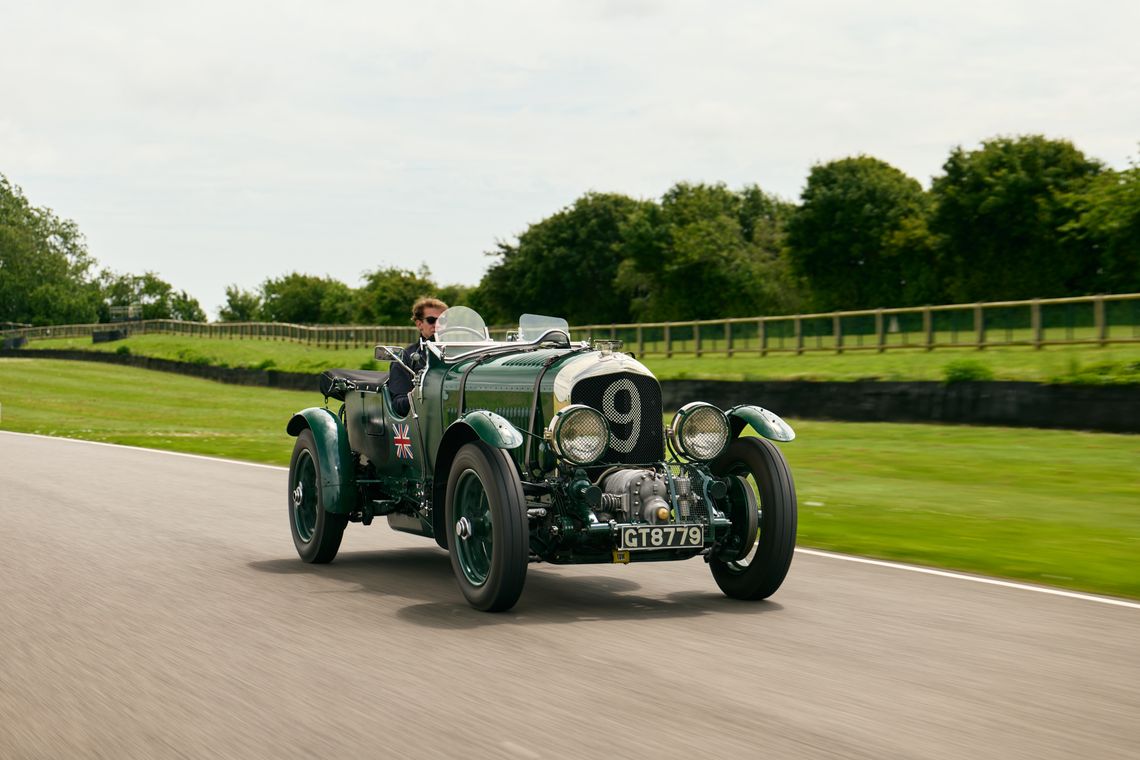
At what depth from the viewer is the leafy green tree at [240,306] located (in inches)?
7239

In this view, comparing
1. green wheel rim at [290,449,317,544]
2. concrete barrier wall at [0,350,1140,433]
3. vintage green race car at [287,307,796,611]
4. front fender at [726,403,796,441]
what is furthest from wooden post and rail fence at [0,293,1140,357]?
front fender at [726,403,796,441]

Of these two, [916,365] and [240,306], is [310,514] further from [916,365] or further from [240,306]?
[240,306]

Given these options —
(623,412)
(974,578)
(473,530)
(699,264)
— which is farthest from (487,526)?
(699,264)

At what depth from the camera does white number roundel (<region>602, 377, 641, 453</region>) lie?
831 centimetres

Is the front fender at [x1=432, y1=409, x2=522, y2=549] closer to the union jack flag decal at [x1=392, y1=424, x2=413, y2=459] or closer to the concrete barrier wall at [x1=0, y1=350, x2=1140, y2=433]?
the union jack flag decal at [x1=392, y1=424, x2=413, y2=459]

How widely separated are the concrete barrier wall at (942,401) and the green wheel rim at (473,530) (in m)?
14.8

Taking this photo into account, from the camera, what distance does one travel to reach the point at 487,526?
787 centimetres

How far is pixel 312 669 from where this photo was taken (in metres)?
6.27

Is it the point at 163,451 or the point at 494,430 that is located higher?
the point at 494,430

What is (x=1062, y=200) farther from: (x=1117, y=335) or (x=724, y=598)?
(x=724, y=598)

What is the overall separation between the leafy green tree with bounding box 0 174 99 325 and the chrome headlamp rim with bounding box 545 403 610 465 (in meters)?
149

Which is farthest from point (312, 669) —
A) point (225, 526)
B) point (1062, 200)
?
point (1062, 200)

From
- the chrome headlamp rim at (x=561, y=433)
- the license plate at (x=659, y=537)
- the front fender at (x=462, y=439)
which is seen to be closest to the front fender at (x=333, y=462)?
the front fender at (x=462, y=439)

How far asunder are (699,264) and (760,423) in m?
88.5
